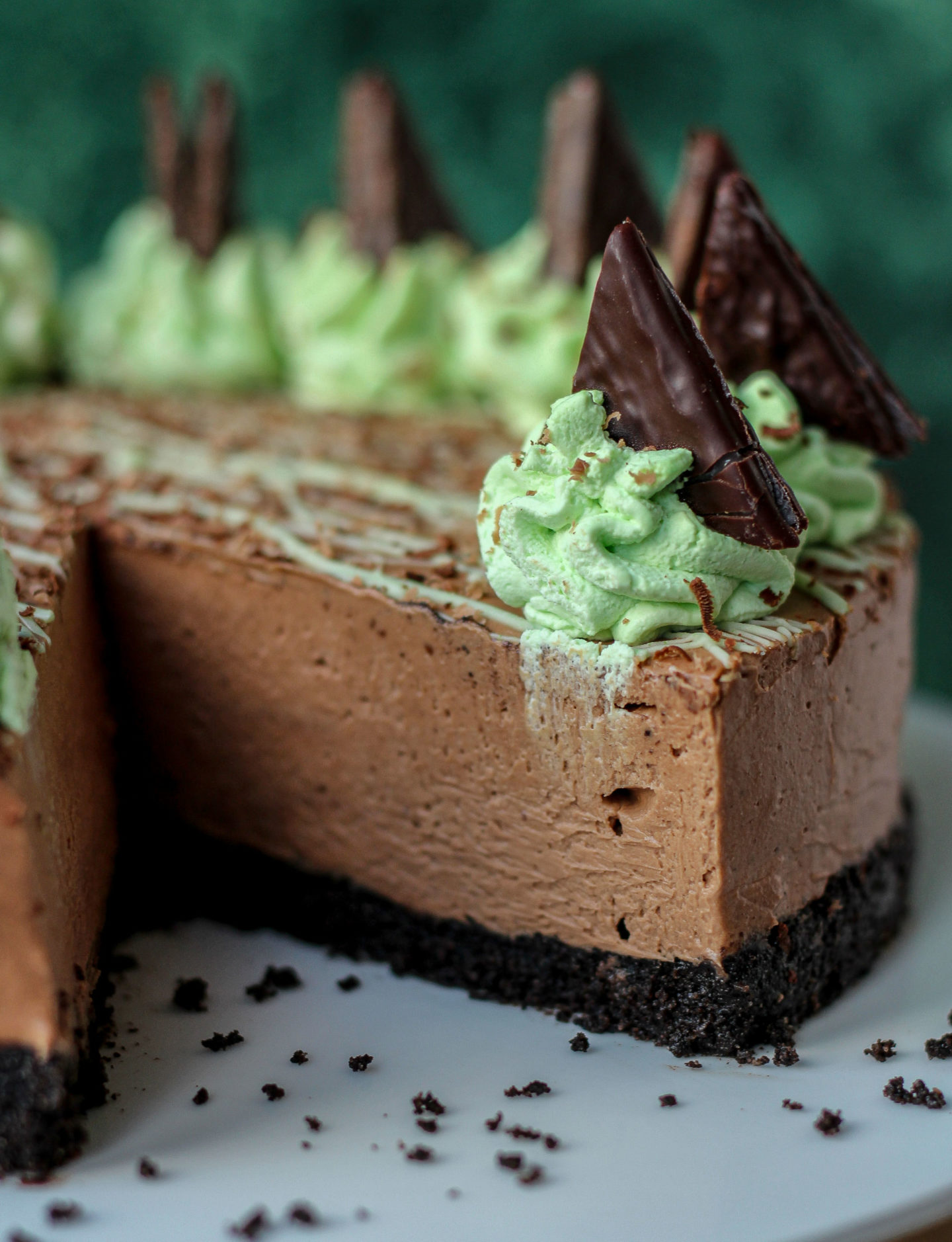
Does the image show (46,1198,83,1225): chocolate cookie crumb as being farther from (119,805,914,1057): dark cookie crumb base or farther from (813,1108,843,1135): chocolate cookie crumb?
(813,1108,843,1135): chocolate cookie crumb

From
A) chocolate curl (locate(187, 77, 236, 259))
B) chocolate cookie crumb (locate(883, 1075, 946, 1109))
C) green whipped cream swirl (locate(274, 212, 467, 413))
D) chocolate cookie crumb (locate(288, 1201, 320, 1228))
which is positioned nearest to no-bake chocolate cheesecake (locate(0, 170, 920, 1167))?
chocolate cookie crumb (locate(883, 1075, 946, 1109))

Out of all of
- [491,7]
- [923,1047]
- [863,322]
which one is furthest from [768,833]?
[491,7]

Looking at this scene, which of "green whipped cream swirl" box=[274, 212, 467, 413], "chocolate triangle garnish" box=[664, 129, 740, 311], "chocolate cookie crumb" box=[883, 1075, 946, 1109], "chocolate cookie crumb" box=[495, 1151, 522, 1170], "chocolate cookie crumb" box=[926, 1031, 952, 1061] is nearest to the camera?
"chocolate cookie crumb" box=[495, 1151, 522, 1170]

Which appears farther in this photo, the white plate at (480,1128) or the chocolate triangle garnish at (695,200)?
the chocolate triangle garnish at (695,200)

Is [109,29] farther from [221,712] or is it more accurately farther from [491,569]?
[491,569]

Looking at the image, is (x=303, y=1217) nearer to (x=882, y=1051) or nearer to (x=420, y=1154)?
(x=420, y=1154)

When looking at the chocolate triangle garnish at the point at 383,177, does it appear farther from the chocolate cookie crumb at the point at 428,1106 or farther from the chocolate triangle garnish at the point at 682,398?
the chocolate cookie crumb at the point at 428,1106

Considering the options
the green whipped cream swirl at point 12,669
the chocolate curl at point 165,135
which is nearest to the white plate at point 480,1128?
the green whipped cream swirl at point 12,669
